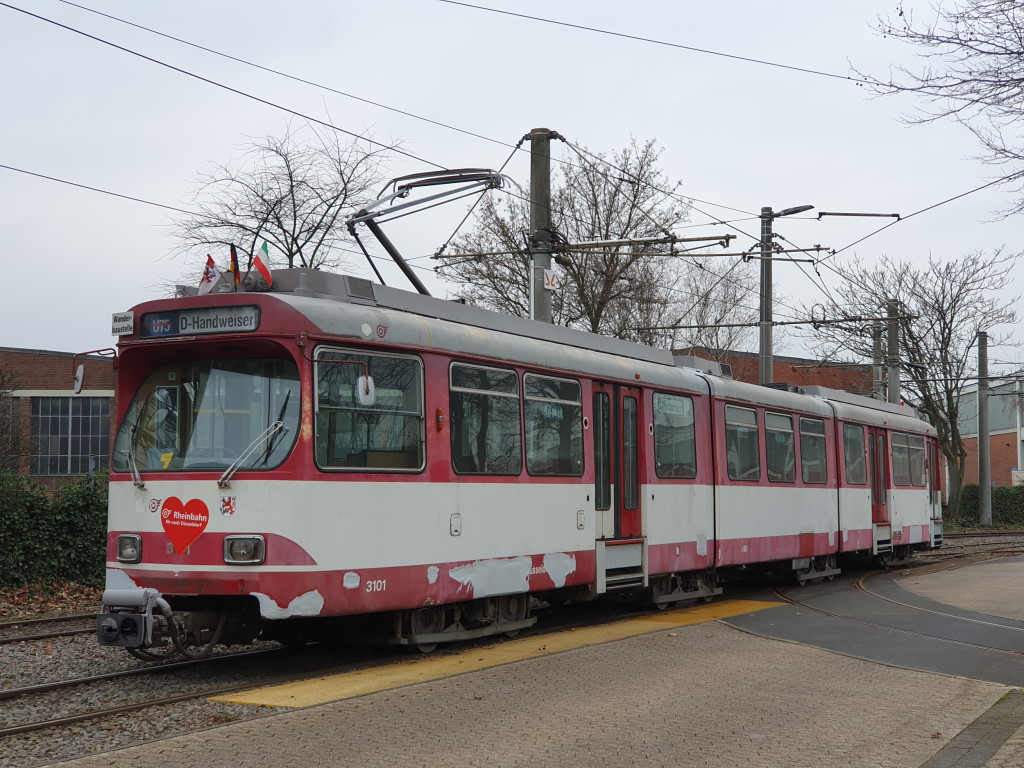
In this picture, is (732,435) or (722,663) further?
(732,435)

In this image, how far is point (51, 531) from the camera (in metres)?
17.8

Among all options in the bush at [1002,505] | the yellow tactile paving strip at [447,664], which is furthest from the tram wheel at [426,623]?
the bush at [1002,505]

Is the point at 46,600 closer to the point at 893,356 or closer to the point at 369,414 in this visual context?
the point at 369,414

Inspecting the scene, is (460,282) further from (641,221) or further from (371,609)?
(371,609)

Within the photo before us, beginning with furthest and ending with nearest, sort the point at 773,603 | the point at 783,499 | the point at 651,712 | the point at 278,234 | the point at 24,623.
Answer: the point at 278,234 → the point at 783,499 → the point at 773,603 → the point at 24,623 → the point at 651,712

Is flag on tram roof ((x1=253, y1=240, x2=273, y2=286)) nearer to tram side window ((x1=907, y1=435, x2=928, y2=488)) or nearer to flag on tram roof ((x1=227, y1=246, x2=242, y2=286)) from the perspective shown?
flag on tram roof ((x1=227, y1=246, x2=242, y2=286))

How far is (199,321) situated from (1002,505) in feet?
144

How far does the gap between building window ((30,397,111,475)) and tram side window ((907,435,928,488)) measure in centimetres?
2615

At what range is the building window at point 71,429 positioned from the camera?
38500 mm

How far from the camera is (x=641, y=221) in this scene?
3183cm

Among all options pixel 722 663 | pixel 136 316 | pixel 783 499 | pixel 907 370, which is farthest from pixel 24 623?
pixel 907 370

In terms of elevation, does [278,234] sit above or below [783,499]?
above

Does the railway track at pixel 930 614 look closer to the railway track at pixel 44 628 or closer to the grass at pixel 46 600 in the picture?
the railway track at pixel 44 628

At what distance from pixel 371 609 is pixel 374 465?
3.89 feet
